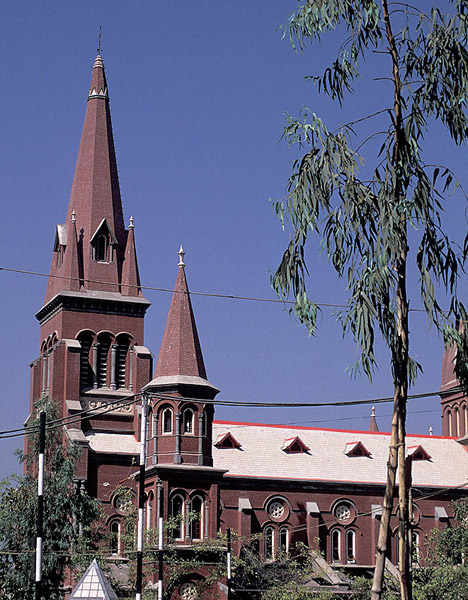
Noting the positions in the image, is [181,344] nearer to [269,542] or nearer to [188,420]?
[188,420]

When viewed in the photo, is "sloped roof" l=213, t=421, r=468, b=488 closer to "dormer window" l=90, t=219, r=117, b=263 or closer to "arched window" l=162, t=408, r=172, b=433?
"arched window" l=162, t=408, r=172, b=433

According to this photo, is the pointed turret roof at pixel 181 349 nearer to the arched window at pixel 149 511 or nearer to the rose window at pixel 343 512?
the arched window at pixel 149 511

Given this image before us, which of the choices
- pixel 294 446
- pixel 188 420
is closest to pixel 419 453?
pixel 294 446

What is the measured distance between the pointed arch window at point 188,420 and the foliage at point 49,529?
25.4 feet

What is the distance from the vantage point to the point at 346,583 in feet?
220

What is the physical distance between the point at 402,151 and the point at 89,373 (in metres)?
50.1

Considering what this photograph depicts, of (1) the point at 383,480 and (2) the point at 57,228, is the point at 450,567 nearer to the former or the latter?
(1) the point at 383,480

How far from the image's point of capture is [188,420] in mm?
65125

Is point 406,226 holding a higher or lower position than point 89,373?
lower

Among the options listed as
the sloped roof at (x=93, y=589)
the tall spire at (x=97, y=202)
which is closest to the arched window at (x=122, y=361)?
the tall spire at (x=97, y=202)

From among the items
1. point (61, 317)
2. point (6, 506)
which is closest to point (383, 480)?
point (61, 317)

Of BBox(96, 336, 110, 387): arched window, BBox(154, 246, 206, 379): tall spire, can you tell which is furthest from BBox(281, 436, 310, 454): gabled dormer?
BBox(96, 336, 110, 387): arched window

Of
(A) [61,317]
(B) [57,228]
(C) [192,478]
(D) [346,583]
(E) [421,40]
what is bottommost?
(D) [346,583]

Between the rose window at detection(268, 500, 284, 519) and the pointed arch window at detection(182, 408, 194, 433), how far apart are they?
10.6 metres
